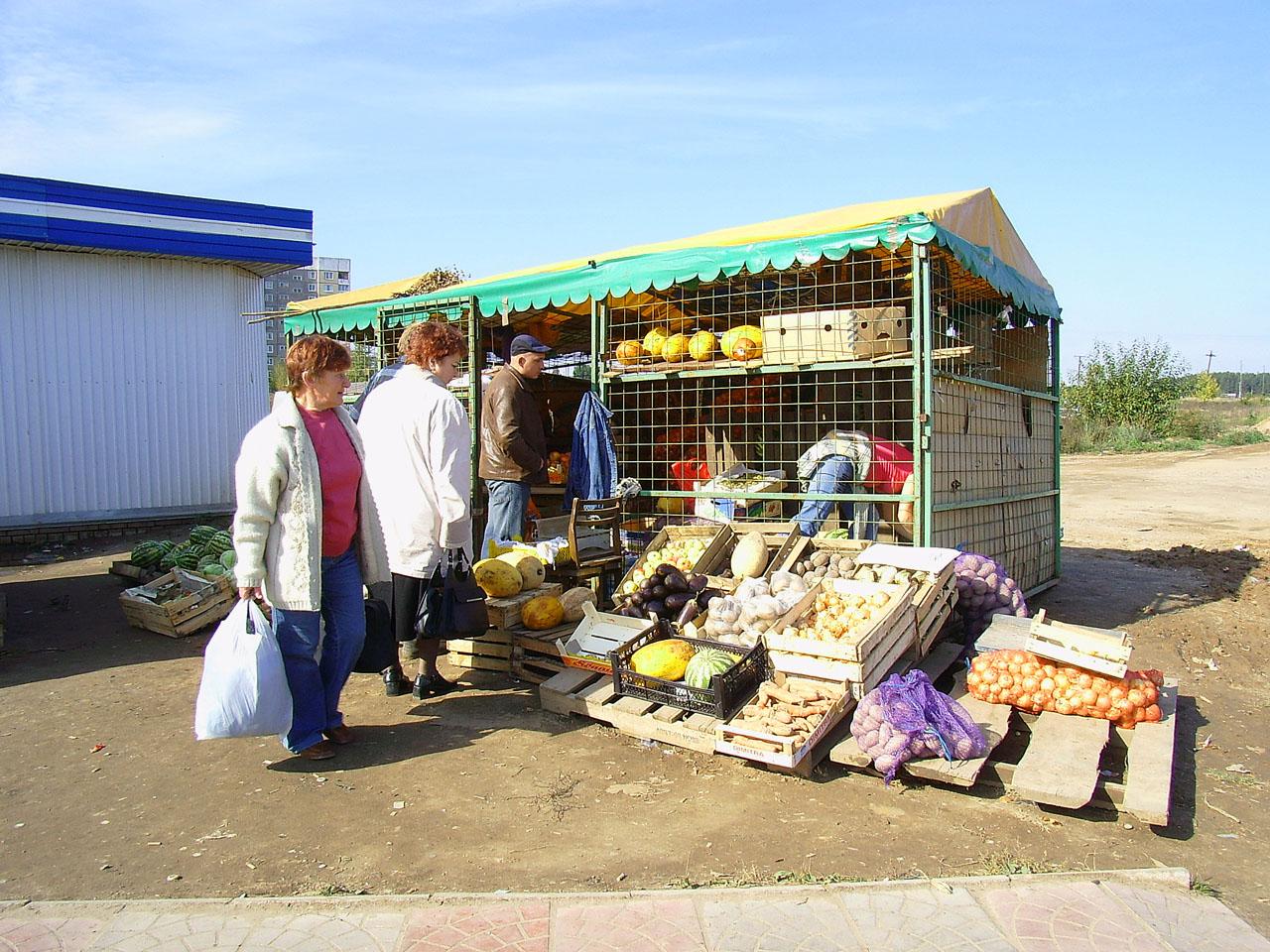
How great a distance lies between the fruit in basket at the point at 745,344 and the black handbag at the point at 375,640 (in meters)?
3.47

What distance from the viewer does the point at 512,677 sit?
588cm

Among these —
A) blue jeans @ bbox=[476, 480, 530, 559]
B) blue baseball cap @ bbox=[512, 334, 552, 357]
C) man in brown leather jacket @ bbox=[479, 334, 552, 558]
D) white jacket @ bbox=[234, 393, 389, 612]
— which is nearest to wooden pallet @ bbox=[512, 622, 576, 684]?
man in brown leather jacket @ bbox=[479, 334, 552, 558]

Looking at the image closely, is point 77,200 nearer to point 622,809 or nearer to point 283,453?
point 283,453

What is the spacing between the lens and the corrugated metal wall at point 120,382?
12.5 metres

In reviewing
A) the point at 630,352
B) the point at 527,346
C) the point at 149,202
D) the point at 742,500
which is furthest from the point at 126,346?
the point at 742,500

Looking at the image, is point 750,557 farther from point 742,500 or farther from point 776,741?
point 776,741

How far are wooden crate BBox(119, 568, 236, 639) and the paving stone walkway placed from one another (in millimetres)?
4348

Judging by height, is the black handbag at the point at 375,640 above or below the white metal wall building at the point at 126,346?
below

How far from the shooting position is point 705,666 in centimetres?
480

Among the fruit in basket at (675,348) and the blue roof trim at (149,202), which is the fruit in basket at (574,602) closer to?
the fruit in basket at (675,348)

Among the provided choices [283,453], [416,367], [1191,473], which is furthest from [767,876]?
[1191,473]

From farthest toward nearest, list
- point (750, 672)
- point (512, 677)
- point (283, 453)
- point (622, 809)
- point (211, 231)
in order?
point (211, 231), point (512, 677), point (750, 672), point (283, 453), point (622, 809)

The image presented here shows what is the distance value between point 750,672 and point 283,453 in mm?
2677

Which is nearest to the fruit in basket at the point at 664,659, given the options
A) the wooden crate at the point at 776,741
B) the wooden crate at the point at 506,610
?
the wooden crate at the point at 776,741
